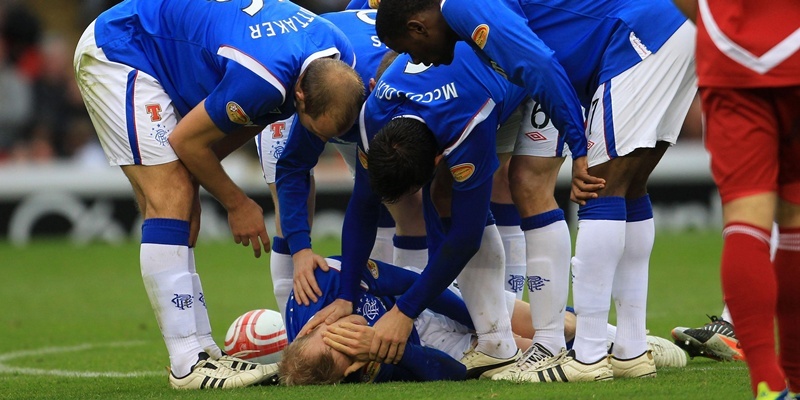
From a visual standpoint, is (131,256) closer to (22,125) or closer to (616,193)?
(22,125)

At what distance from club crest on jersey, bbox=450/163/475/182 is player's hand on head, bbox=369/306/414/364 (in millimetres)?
663

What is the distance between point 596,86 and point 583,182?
0.56 metres

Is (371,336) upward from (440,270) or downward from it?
downward

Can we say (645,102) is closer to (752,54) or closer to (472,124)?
(472,124)

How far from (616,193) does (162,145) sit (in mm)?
2059

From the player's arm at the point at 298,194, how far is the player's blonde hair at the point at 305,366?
15.8 inches

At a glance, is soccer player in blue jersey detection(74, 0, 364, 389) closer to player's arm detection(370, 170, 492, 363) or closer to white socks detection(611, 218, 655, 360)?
player's arm detection(370, 170, 492, 363)

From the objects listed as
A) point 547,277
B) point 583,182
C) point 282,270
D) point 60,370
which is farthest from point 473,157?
point 60,370

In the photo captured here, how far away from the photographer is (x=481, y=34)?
4.38m

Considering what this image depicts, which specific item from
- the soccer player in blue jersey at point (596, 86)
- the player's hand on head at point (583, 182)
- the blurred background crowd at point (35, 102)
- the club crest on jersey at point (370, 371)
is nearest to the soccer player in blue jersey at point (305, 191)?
the club crest on jersey at point (370, 371)

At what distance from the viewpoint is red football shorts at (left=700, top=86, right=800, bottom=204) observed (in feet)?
11.6

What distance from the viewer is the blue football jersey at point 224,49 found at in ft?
15.8

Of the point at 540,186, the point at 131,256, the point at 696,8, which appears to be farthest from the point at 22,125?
the point at 696,8

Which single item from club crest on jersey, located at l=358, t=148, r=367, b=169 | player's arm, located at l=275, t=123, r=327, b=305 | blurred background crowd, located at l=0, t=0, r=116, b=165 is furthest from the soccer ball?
blurred background crowd, located at l=0, t=0, r=116, b=165
